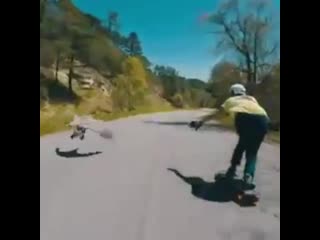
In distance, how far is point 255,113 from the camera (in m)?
1.76

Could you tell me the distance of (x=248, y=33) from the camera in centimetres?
181

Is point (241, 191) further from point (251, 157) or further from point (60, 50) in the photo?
point (60, 50)

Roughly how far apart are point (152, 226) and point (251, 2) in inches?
31.1

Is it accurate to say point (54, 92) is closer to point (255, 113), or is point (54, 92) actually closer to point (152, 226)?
point (152, 226)

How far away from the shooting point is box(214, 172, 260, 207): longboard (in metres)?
1.73

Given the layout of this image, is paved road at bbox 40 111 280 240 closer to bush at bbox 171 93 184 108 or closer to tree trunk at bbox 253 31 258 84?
bush at bbox 171 93 184 108

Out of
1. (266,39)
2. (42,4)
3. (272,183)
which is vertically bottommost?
(272,183)

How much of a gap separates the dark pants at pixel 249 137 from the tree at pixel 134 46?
0.39m

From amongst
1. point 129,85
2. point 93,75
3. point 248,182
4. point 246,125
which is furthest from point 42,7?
point 248,182

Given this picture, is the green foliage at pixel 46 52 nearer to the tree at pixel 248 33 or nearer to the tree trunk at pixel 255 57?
the tree at pixel 248 33

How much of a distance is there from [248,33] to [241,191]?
0.52 metres

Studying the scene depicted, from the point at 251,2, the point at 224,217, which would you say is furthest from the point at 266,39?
the point at 224,217

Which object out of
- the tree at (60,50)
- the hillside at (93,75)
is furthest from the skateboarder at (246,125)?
the tree at (60,50)

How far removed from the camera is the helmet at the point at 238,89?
1770 millimetres
